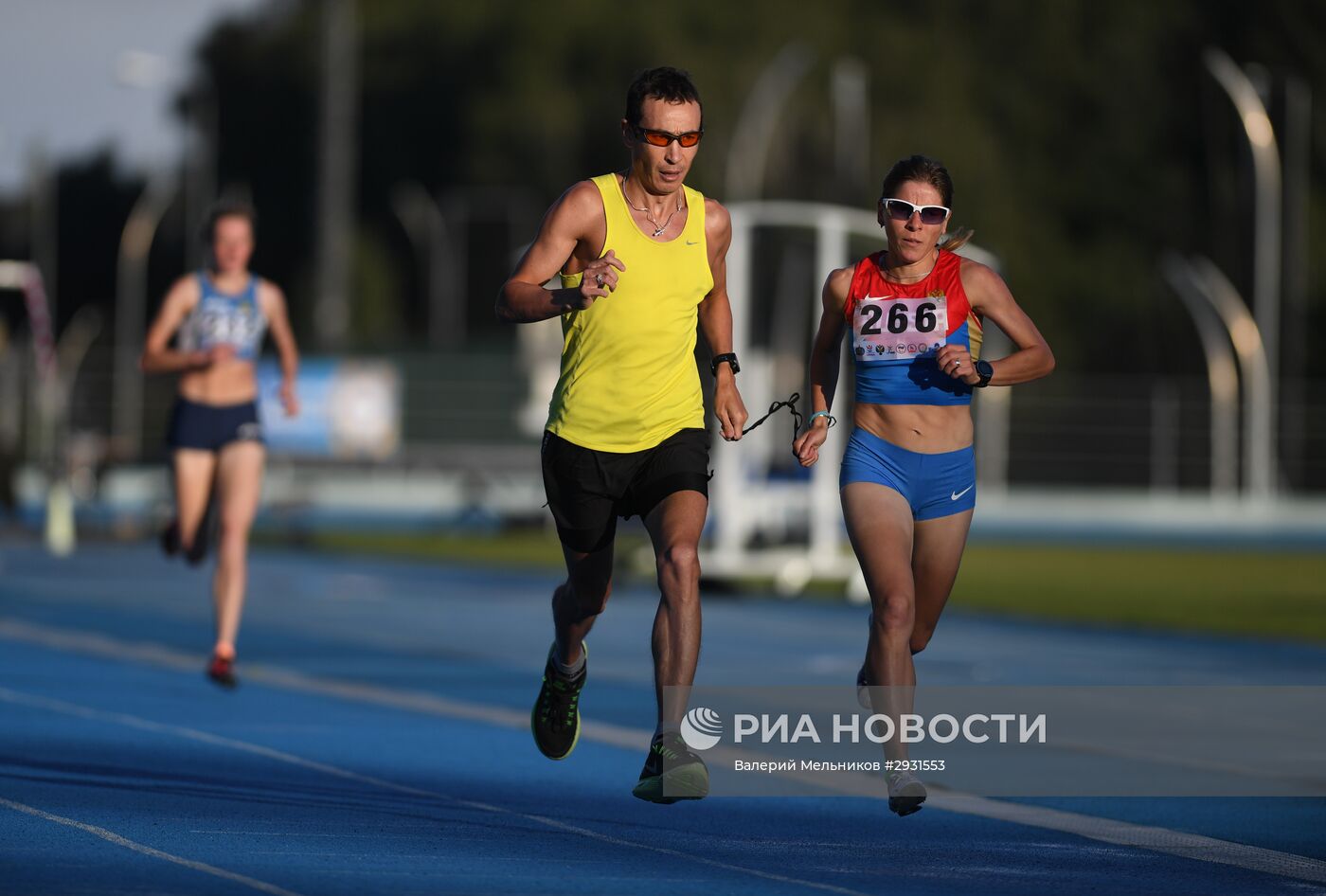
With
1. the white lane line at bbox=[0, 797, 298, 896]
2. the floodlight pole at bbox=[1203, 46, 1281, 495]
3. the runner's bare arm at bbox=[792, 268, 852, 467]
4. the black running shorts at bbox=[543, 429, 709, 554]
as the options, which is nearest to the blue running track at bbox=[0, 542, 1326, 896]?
Answer: the white lane line at bbox=[0, 797, 298, 896]

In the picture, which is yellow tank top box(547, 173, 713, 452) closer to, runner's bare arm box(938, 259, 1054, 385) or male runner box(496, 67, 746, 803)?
male runner box(496, 67, 746, 803)

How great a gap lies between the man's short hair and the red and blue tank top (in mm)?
883

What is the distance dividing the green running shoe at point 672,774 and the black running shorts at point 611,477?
0.82m

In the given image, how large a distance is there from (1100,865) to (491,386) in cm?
4334

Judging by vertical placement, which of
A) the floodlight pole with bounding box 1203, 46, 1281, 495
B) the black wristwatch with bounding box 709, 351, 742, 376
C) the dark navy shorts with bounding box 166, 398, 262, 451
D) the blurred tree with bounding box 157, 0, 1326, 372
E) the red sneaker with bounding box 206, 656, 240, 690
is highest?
the blurred tree with bounding box 157, 0, 1326, 372

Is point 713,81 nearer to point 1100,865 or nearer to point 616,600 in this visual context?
point 616,600

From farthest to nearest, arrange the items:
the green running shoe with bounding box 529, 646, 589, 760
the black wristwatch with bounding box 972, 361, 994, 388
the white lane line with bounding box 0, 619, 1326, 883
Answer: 1. the green running shoe with bounding box 529, 646, 589, 760
2. the black wristwatch with bounding box 972, 361, 994, 388
3. the white lane line with bounding box 0, 619, 1326, 883

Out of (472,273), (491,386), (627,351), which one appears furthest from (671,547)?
(472,273)

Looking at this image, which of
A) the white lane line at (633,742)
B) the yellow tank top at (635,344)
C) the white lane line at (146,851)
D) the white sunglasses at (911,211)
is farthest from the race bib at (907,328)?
the white lane line at (146,851)

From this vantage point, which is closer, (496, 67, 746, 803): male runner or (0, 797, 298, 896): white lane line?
(0, 797, 298, 896): white lane line

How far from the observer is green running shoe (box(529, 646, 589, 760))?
8.80 metres

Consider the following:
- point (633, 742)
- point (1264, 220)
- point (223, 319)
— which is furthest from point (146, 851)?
point (1264, 220)

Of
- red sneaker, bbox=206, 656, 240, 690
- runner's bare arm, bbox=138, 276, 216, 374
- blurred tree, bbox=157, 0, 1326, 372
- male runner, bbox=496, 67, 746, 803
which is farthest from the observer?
blurred tree, bbox=157, 0, 1326, 372

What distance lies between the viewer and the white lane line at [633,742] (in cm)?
756
